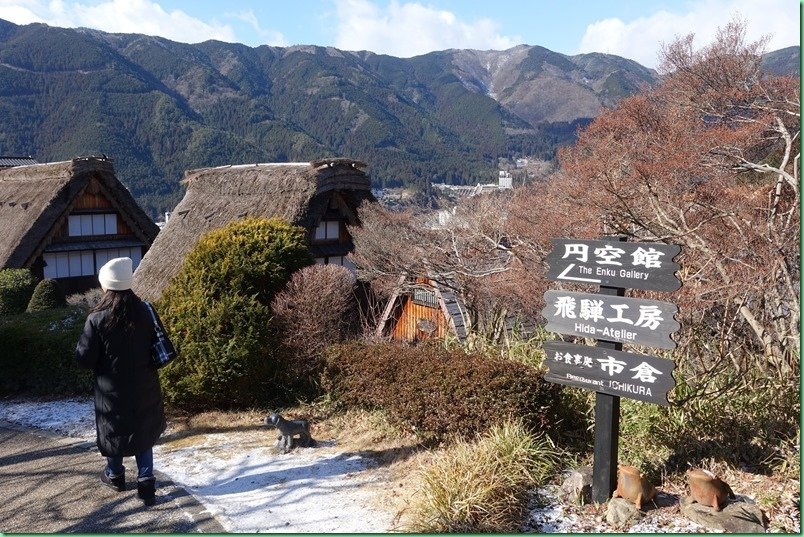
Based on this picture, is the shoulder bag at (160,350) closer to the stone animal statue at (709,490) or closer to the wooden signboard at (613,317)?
the wooden signboard at (613,317)

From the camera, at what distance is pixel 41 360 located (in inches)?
314

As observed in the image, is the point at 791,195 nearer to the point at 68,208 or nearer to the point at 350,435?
the point at 350,435

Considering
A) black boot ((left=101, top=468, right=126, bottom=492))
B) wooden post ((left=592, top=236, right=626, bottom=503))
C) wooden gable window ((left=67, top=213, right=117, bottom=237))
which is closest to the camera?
wooden post ((left=592, top=236, right=626, bottom=503))

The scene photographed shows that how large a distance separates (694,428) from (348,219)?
419 inches

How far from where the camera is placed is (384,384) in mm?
5918

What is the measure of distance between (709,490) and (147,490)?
3838 millimetres

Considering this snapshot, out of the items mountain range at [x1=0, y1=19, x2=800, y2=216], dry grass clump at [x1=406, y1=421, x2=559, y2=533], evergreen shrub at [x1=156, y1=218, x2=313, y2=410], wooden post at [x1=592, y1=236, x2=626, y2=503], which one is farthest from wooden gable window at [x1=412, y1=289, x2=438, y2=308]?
mountain range at [x1=0, y1=19, x2=800, y2=216]

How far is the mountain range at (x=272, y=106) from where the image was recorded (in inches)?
2174

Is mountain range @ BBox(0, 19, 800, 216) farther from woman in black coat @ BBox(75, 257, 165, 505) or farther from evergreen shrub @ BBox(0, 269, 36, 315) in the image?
woman in black coat @ BBox(75, 257, 165, 505)

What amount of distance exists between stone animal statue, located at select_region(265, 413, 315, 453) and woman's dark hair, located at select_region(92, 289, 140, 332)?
1.70m

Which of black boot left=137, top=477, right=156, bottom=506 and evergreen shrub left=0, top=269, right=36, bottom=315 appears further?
evergreen shrub left=0, top=269, right=36, bottom=315

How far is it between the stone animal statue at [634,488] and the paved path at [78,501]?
271 cm

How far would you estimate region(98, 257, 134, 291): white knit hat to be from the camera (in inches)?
170

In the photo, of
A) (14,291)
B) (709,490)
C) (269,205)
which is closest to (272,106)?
(14,291)
